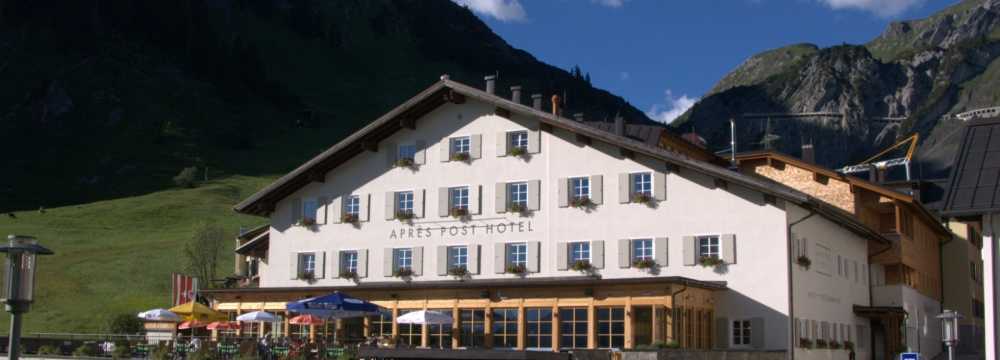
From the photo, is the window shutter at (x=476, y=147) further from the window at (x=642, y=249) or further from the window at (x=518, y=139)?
the window at (x=642, y=249)

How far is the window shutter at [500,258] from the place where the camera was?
128ft

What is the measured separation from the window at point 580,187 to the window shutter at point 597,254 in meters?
1.58

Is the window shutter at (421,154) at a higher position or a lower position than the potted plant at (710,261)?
higher

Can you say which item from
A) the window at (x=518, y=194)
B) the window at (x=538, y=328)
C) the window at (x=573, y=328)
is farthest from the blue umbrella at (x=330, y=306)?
the window at (x=518, y=194)

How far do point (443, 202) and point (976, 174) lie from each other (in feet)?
86.8

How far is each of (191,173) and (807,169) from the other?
73.6m

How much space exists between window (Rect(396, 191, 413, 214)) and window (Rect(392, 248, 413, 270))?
1.34 m

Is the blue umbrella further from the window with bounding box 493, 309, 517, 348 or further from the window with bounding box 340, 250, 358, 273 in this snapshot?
the window with bounding box 340, 250, 358, 273

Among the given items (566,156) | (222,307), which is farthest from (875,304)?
(222,307)

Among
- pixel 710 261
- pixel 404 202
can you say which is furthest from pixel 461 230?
pixel 710 261

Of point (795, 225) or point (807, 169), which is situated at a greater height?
point (807, 169)

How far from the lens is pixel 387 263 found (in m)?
41.1

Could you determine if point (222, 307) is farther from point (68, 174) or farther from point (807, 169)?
point (68, 174)

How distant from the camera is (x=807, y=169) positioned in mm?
44875
